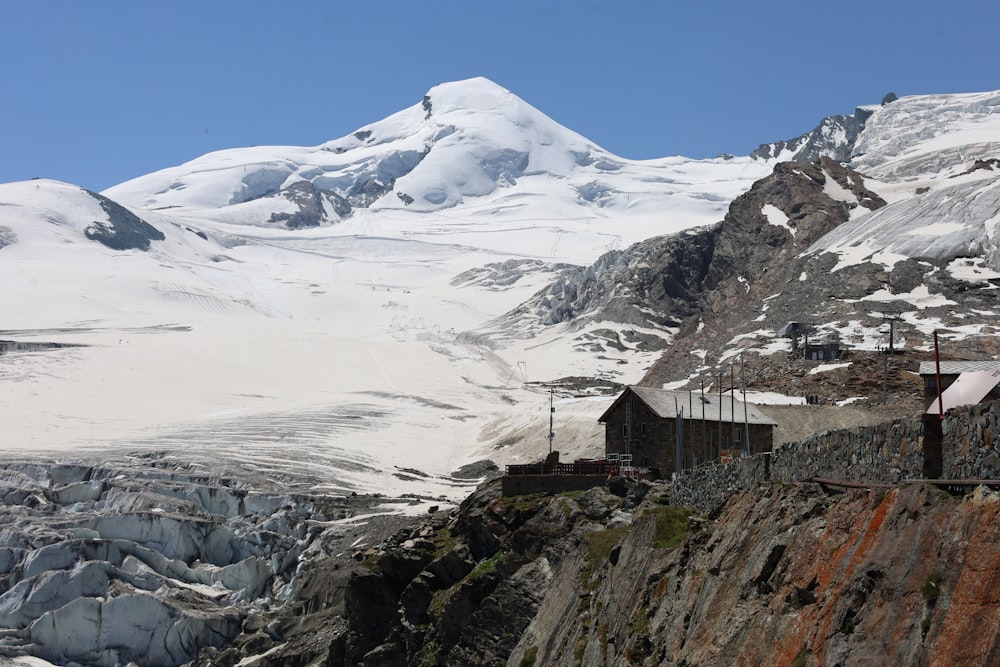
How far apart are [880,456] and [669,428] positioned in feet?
136

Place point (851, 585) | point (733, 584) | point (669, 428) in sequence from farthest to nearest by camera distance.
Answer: point (669, 428) < point (733, 584) < point (851, 585)

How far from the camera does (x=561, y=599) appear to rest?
4112 cm

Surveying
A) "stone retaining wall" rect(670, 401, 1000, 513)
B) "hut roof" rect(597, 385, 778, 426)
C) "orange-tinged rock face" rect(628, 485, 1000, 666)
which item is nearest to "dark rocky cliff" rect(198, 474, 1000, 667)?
"orange-tinged rock face" rect(628, 485, 1000, 666)

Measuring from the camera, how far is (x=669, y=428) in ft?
203

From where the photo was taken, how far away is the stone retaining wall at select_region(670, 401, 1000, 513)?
17.4 meters

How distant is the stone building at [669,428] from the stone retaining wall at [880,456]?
3088 centimetres

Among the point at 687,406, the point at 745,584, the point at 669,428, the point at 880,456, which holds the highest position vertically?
the point at 880,456

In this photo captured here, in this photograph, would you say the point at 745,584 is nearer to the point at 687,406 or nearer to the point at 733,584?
the point at 733,584

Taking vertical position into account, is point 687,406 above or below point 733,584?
above

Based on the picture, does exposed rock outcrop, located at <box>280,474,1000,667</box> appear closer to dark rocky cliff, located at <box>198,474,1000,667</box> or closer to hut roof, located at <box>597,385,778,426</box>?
dark rocky cliff, located at <box>198,474,1000,667</box>

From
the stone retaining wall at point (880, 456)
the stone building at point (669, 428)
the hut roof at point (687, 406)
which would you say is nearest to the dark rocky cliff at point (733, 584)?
the stone retaining wall at point (880, 456)

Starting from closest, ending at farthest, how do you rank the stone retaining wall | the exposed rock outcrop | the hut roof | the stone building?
the exposed rock outcrop
the stone retaining wall
the stone building
the hut roof

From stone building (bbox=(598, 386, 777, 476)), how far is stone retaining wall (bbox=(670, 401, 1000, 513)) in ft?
101

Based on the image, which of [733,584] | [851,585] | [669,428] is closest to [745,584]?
[733,584]
